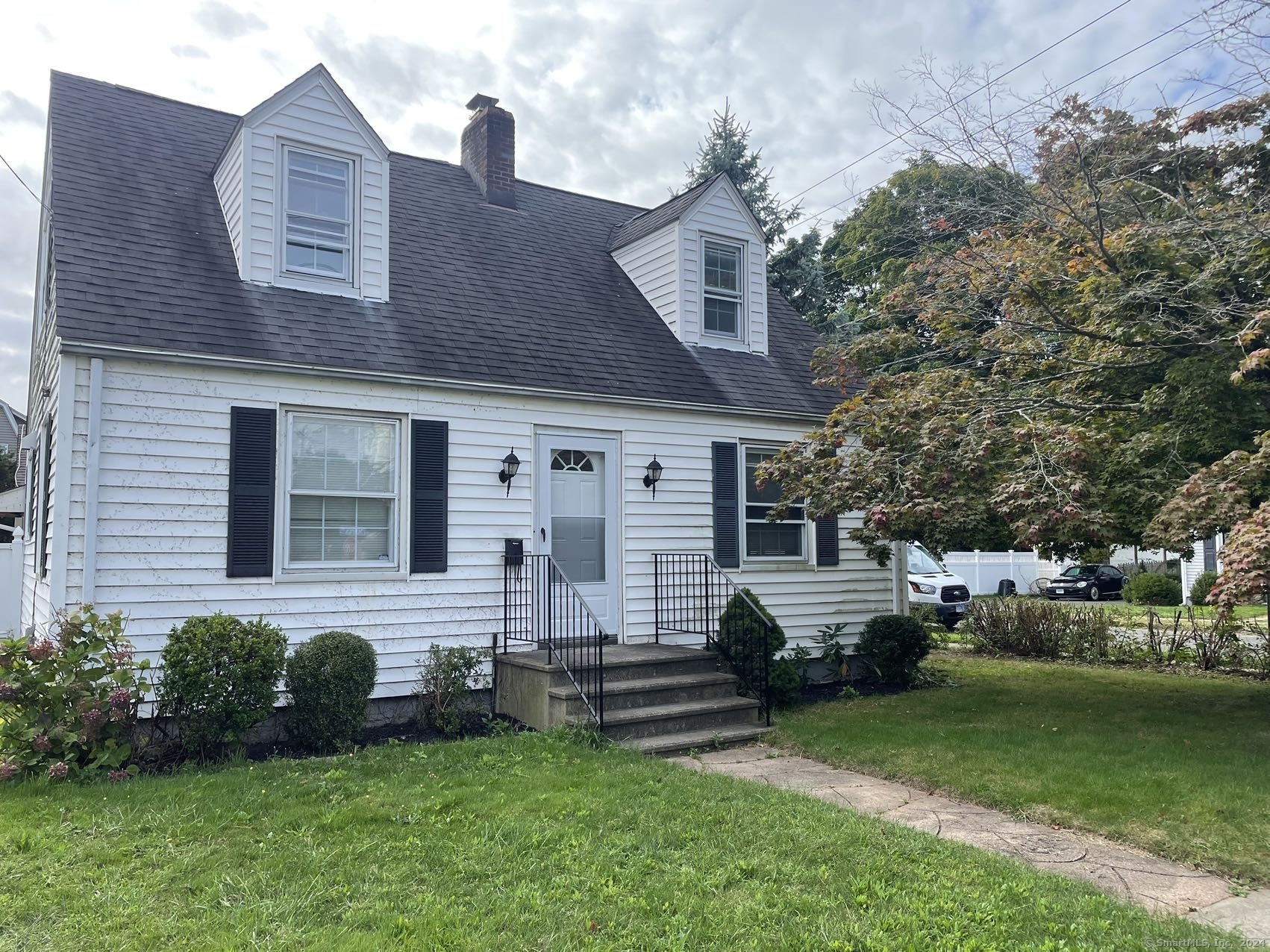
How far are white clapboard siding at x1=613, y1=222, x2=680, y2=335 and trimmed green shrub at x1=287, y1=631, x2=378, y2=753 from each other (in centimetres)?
588

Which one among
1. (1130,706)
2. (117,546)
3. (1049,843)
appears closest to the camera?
(1049,843)

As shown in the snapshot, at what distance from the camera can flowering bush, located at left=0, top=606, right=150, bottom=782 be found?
18.4 ft

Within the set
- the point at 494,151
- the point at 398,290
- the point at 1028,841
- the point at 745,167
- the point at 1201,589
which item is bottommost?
the point at 1028,841

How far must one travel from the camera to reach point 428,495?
798cm

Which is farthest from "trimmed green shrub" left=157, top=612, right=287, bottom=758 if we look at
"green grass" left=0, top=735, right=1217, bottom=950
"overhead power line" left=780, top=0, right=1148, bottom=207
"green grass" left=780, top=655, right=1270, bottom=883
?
"overhead power line" left=780, top=0, right=1148, bottom=207

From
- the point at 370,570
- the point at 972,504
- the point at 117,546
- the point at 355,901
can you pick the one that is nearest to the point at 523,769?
the point at 355,901

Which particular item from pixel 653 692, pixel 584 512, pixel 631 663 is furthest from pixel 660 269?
pixel 653 692

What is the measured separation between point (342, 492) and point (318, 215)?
293 cm

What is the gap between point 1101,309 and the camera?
25.5 ft

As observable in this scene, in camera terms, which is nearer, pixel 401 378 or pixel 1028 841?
pixel 1028 841

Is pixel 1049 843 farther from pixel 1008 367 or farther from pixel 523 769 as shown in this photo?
pixel 1008 367

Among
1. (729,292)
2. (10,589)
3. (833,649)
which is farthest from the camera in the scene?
(10,589)

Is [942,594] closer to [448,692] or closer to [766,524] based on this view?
[766,524]

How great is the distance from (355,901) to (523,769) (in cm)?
224
